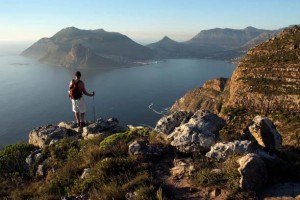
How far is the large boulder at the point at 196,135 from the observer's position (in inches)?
489

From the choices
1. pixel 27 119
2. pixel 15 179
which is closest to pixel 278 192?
pixel 15 179

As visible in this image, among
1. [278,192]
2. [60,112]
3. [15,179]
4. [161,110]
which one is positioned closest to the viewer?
[278,192]

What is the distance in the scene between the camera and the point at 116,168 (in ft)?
38.7

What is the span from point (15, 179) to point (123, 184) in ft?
18.9

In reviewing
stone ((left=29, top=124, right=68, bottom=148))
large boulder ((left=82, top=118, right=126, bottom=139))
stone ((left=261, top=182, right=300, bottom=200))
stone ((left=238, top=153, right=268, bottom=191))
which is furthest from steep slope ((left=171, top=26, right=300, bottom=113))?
stone ((left=238, top=153, right=268, bottom=191))

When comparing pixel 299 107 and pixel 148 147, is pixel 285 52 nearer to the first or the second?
pixel 299 107

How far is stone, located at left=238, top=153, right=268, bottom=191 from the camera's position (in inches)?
374

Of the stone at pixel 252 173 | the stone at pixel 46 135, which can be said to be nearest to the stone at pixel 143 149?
the stone at pixel 252 173

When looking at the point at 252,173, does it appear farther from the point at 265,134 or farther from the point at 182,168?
the point at 265,134

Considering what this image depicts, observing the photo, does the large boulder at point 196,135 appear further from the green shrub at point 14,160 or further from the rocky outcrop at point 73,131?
the green shrub at point 14,160

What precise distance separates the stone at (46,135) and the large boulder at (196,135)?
823 centimetres

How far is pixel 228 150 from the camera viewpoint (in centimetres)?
1134

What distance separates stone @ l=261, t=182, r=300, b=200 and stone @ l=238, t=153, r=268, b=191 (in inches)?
10.5

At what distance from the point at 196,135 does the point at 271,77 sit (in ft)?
258
